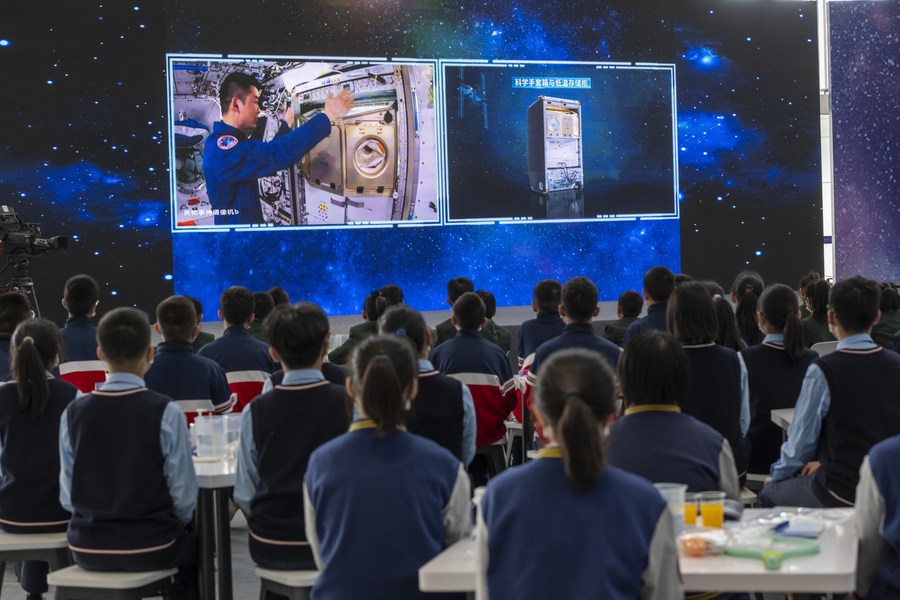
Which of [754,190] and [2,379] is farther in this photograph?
[754,190]

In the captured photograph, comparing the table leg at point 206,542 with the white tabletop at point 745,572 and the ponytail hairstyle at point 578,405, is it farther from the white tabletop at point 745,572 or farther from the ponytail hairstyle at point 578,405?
the ponytail hairstyle at point 578,405

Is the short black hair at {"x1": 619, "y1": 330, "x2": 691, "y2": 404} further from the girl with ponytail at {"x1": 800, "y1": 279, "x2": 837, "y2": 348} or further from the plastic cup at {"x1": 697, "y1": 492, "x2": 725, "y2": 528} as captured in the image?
the girl with ponytail at {"x1": 800, "y1": 279, "x2": 837, "y2": 348}

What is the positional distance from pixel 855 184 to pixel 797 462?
876cm

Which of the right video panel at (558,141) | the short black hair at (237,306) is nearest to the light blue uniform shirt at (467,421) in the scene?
the short black hair at (237,306)

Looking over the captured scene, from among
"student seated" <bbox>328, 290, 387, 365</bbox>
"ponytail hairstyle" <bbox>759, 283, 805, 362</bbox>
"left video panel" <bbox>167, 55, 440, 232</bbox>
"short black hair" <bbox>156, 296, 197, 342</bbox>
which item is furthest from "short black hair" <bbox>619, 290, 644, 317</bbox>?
"left video panel" <bbox>167, 55, 440, 232</bbox>

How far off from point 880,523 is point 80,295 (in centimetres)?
398

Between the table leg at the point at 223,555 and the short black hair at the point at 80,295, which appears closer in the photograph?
the table leg at the point at 223,555

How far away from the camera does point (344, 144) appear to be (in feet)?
31.4

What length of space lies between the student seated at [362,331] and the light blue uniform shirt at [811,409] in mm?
1865

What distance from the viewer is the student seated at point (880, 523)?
2281 millimetres

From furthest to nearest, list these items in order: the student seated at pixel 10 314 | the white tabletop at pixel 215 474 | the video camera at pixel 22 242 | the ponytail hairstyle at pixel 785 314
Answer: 1. the video camera at pixel 22 242
2. the student seated at pixel 10 314
3. the ponytail hairstyle at pixel 785 314
4. the white tabletop at pixel 215 474

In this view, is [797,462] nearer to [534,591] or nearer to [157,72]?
[534,591]

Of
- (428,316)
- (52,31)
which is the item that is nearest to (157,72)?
(52,31)

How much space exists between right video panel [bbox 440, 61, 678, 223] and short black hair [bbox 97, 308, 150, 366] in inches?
270
